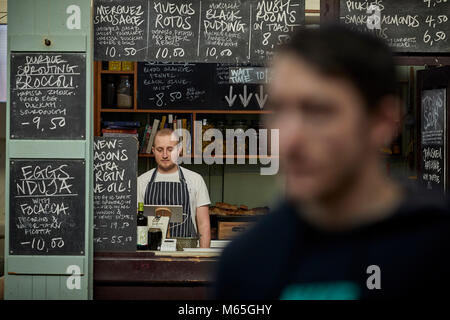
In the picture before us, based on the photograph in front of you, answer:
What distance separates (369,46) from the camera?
0.82 m

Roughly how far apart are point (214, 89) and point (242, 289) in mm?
5480

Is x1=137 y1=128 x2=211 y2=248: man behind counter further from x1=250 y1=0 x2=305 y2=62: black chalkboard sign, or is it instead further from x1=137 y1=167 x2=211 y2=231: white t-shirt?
x1=250 y1=0 x2=305 y2=62: black chalkboard sign

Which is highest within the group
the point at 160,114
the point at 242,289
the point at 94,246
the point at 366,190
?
the point at 160,114

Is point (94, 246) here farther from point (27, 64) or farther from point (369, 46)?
point (369, 46)

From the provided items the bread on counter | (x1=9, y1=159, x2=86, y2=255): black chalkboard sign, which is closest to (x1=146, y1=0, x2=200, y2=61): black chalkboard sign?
(x1=9, y1=159, x2=86, y2=255): black chalkboard sign

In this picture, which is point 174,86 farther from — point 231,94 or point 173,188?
point 173,188

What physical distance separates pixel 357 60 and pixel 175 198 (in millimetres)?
4428

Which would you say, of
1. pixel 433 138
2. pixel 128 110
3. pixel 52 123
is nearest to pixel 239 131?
pixel 128 110

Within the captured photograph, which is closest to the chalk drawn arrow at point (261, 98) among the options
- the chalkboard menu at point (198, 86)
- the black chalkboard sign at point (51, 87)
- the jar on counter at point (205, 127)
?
the chalkboard menu at point (198, 86)

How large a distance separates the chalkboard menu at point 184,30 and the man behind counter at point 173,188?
4.63 feet

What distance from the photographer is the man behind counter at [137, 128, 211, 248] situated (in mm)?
5133

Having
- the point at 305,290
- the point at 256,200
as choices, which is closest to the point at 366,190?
the point at 305,290

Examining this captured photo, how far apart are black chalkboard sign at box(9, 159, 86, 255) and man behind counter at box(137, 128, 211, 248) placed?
142cm

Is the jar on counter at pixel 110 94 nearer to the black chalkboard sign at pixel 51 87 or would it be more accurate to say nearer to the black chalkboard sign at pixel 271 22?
the black chalkboard sign at pixel 51 87
